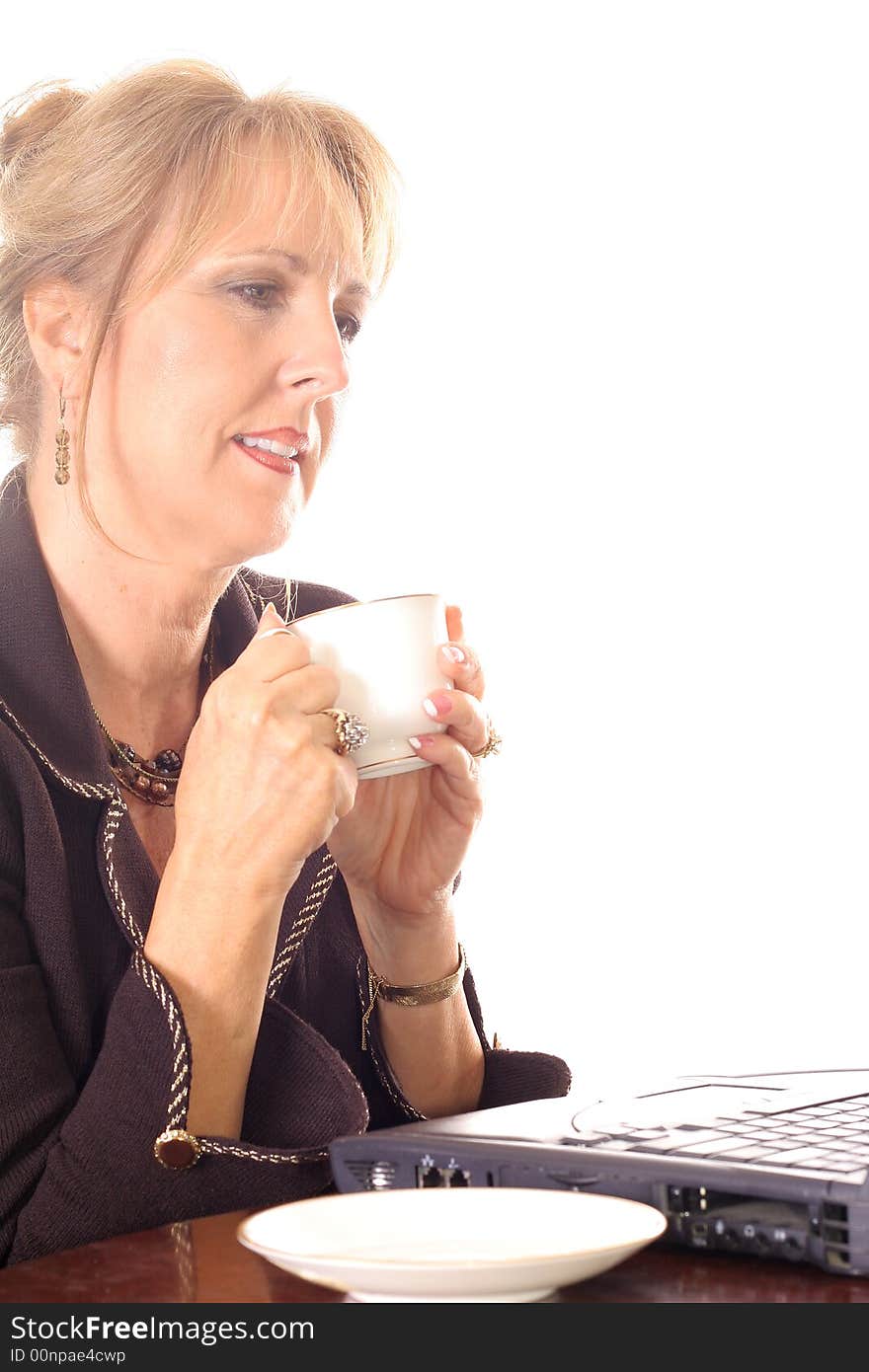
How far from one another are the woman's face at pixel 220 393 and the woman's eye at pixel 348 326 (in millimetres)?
91

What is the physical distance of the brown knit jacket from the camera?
894 millimetres

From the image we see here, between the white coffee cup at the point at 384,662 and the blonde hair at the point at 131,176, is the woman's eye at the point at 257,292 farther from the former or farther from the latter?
the white coffee cup at the point at 384,662

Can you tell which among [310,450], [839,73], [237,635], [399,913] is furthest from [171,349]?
[839,73]

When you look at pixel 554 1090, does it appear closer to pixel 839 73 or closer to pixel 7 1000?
pixel 7 1000

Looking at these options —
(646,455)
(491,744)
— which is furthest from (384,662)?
(646,455)

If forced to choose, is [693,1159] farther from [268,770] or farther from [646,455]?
[646,455]

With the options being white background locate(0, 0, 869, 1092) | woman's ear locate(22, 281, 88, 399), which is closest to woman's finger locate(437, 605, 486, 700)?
woman's ear locate(22, 281, 88, 399)

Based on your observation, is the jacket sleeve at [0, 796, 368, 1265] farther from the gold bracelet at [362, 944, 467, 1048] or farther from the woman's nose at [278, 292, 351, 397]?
the woman's nose at [278, 292, 351, 397]

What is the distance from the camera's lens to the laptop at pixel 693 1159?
57 cm

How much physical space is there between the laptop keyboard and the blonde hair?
2.69ft

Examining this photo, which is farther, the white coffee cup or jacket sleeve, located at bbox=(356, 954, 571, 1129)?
jacket sleeve, located at bbox=(356, 954, 571, 1129)

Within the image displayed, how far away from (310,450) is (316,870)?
38cm

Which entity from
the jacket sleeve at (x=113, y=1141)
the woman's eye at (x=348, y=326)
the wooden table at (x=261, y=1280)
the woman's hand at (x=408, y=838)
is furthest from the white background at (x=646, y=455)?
the wooden table at (x=261, y=1280)

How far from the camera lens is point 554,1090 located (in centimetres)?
115
